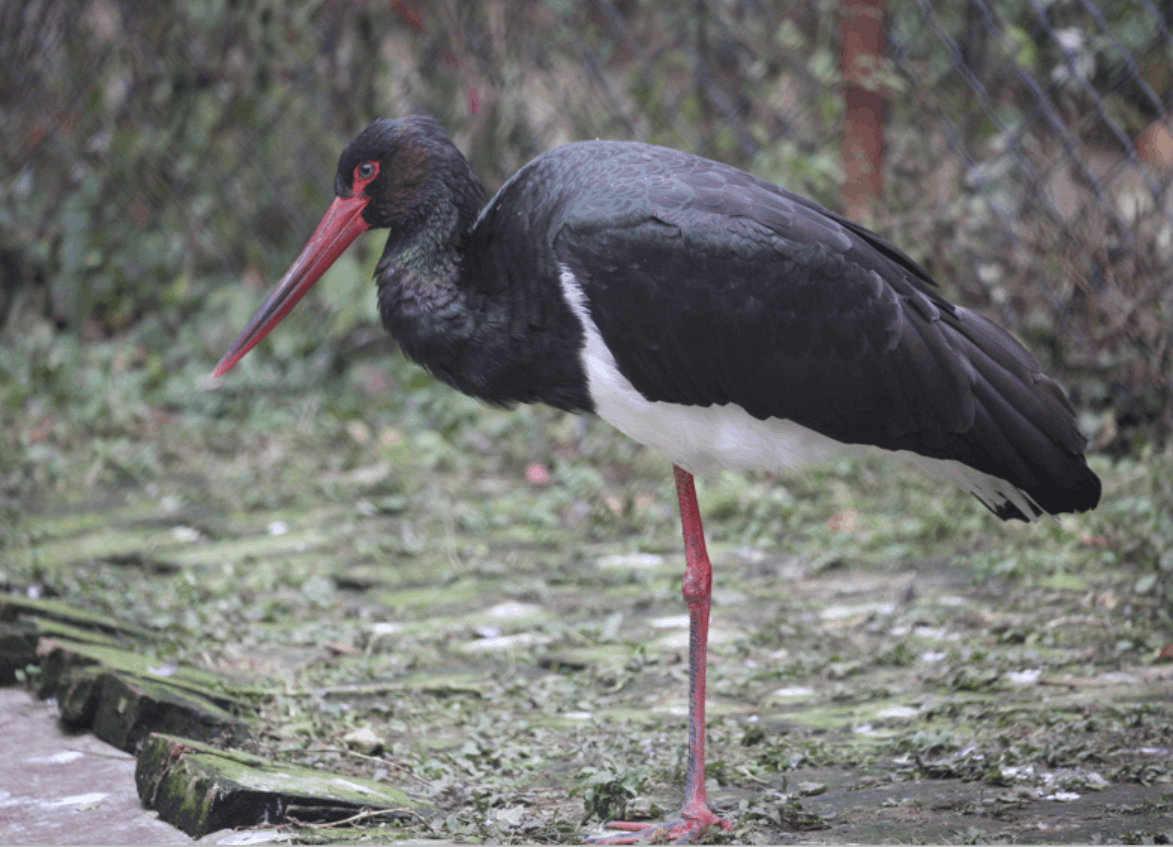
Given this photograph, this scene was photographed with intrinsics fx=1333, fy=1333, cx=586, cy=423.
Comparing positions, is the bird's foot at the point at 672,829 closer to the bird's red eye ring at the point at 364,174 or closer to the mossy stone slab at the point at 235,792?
the mossy stone slab at the point at 235,792

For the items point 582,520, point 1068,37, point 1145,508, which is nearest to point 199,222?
point 582,520

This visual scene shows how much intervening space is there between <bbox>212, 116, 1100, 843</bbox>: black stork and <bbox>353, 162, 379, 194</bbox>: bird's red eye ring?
27cm

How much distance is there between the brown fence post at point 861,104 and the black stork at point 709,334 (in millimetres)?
2472

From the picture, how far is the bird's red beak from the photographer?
3328mm

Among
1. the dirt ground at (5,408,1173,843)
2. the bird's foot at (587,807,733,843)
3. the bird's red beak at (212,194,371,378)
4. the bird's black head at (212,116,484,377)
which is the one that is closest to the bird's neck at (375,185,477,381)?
the bird's black head at (212,116,484,377)

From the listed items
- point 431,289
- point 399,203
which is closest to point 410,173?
point 399,203

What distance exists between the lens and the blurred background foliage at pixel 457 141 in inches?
201

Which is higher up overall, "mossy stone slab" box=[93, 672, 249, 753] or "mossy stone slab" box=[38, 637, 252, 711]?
"mossy stone slab" box=[38, 637, 252, 711]

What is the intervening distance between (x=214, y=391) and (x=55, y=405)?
2.21ft

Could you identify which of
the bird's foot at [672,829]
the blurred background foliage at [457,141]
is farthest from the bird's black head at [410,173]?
the blurred background foliage at [457,141]

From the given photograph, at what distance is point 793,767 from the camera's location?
2.83 meters

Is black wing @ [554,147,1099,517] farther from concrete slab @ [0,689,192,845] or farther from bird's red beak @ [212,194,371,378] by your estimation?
concrete slab @ [0,689,192,845]

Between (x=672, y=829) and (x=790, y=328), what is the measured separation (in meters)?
1.08

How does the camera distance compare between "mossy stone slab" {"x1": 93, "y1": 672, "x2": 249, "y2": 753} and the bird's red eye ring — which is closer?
"mossy stone slab" {"x1": 93, "y1": 672, "x2": 249, "y2": 753}
